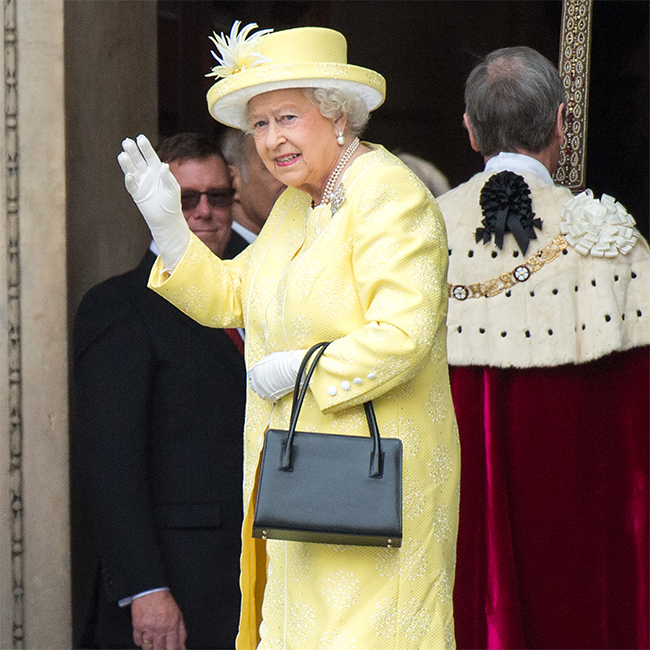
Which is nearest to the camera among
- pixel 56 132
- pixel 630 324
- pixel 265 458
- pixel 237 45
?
pixel 265 458

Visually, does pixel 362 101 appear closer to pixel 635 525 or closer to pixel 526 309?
pixel 526 309

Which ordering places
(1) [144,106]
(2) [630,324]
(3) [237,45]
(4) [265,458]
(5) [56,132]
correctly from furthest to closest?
(1) [144,106] < (5) [56,132] < (2) [630,324] < (3) [237,45] < (4) [265,458]

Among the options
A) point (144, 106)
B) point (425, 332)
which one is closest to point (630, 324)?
point (425, 332)

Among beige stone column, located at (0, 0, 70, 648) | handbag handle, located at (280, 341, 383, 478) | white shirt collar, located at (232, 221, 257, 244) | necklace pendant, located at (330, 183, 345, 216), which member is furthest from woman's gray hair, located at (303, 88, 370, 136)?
white shirt collar, located at (232, 221, 257, 244)

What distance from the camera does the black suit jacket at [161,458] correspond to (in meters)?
3.09

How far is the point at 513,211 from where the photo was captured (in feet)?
10.1

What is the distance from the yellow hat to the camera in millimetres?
2357

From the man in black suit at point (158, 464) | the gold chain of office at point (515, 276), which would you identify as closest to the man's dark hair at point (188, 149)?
the man in black suit at point (158, 464)

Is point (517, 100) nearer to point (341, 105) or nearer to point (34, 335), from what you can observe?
point (341, 105)

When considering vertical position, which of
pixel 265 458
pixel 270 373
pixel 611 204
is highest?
pixel 611 204

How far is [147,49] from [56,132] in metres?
0.93

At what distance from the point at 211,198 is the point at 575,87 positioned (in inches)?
46.5

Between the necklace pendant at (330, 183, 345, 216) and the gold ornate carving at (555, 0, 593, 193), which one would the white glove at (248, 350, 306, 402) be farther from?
the gold ornate carving at (555, 0, 593, 193)

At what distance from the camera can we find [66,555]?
354 cm
